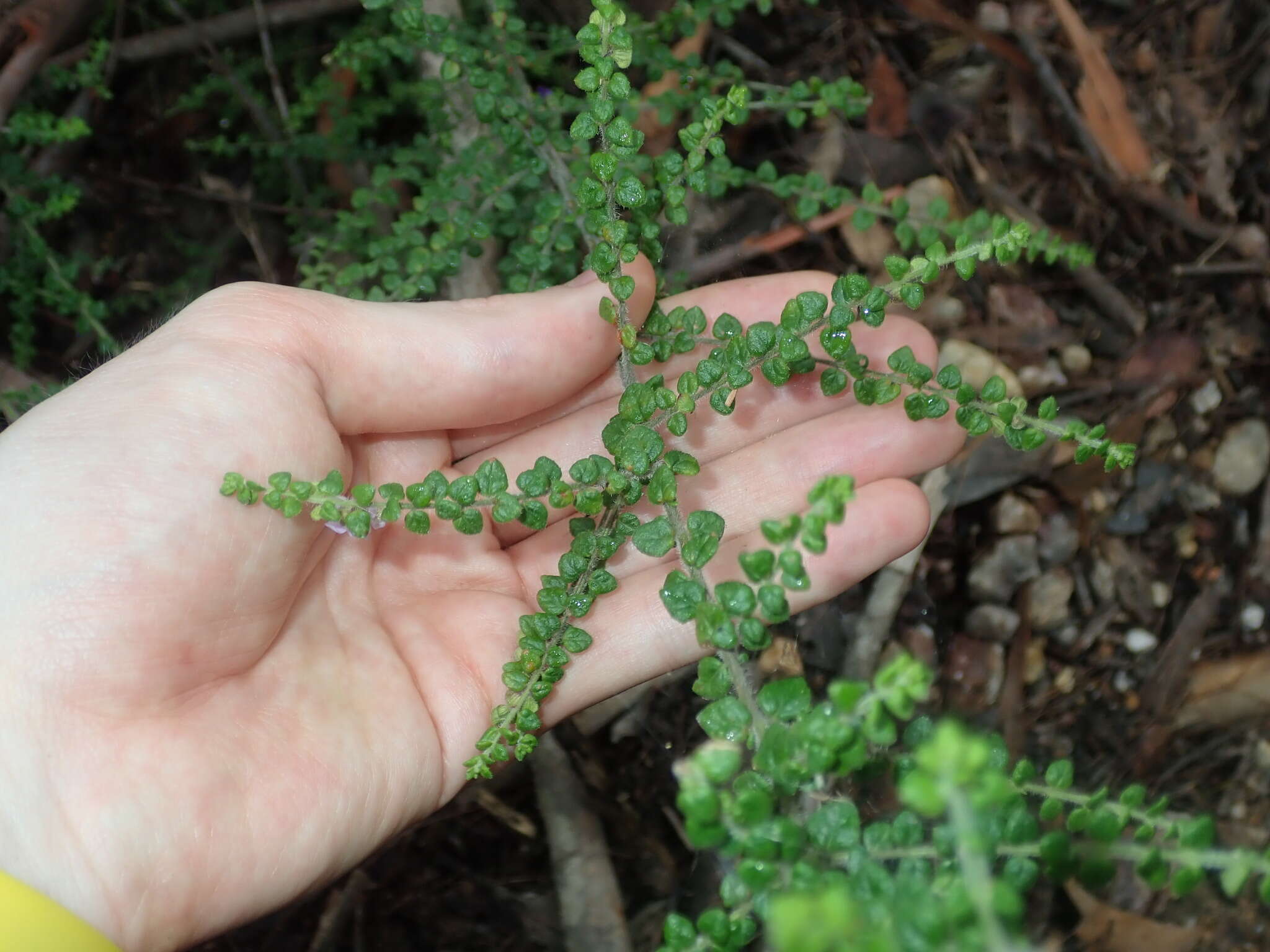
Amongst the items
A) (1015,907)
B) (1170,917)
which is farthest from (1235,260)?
(1015,907)

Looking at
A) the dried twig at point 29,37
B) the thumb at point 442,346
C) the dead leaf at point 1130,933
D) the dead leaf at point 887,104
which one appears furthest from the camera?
the dead leaf at point 887,104

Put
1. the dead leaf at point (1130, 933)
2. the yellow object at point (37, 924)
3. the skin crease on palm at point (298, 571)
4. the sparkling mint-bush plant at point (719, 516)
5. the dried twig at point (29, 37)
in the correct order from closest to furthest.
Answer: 1. the sparkling mint-bush plant at point (719, 516)
2. the yellow object at point (37, 924)
3. the skin crease on palm at point (298, 571)
4. the dead leaf at point (1130, 933)
5. the dried twig at point (29, 37)

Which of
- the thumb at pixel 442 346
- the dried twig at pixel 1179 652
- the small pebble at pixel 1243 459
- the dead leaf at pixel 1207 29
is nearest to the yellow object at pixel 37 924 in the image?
the thumb at pixel 442 346

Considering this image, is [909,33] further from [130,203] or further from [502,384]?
[130,203]

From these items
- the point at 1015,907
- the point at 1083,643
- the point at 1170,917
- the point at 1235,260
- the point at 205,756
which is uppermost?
the point at 1015,907

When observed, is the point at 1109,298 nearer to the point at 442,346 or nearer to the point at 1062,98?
the point at 1062,98

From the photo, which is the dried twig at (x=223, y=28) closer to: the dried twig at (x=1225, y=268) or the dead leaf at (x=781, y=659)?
the dead leaf at (x=781, y=659)

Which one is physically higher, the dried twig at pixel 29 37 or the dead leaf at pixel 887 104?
the dried twig at pixel 29 37
